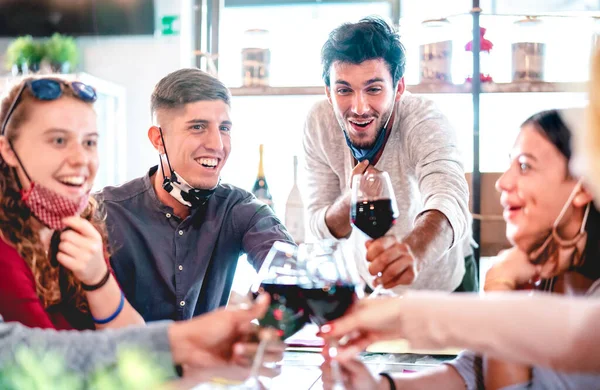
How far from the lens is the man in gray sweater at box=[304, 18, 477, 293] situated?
6.15ft

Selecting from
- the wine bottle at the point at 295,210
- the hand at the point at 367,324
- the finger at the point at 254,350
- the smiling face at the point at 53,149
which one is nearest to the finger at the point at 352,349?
the hand at the point at 367,324

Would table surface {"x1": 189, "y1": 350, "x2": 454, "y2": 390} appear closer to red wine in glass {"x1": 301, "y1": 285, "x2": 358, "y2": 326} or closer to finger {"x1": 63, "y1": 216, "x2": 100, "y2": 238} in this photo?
red wine in glass {"x1": 301, "y1": 285, "x2": 358, "y2": 326}

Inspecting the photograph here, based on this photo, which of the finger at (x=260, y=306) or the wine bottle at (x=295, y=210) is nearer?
the finger at (x=260, y=306)

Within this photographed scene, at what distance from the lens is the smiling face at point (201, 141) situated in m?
1.91

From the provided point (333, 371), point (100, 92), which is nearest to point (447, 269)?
point (333, 371)

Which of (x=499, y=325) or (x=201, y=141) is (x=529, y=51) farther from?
(x=499, y=325)

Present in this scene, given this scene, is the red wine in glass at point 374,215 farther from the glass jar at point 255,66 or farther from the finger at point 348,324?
the glass jar at point 255,66

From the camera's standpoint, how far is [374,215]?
5.11 feet

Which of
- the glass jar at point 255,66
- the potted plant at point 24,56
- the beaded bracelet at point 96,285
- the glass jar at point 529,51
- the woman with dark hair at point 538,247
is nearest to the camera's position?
the woman with dark hair at point 538,247

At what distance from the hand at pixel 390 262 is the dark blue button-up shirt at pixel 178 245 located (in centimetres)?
42

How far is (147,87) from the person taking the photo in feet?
12.7

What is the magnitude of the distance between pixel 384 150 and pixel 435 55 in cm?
85

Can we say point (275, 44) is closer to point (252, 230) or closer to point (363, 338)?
point (252, 230)

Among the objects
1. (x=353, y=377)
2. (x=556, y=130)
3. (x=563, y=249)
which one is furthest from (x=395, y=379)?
(x=556, y=130)
